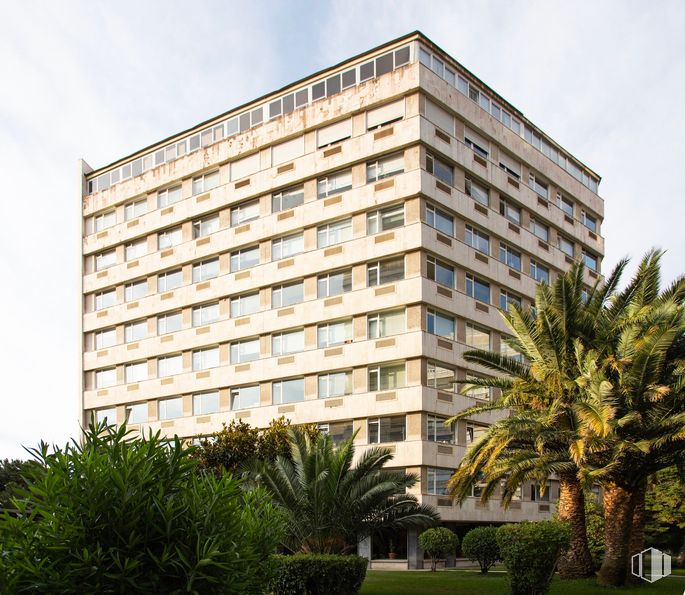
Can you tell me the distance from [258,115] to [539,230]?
61.2ft

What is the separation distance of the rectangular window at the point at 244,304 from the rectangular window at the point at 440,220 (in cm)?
1146

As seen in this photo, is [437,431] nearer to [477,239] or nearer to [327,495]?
[477,239]

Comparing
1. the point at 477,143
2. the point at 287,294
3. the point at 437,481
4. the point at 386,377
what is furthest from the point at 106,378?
the point at 477,143

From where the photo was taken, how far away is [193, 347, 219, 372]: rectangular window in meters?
47.0

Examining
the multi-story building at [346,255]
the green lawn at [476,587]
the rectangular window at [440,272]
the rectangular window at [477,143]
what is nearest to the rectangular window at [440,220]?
the multi-story building at [346,255]

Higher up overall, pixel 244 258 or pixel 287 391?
pixel 244 258

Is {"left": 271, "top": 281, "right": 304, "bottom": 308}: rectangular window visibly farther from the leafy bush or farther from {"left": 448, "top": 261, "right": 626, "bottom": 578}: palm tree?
the leafy bush

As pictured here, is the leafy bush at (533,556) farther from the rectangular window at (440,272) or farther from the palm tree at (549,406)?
the rectangular window at (440,272)

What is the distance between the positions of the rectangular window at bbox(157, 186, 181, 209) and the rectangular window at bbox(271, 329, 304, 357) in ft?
42.4

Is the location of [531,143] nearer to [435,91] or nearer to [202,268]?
[435,91]

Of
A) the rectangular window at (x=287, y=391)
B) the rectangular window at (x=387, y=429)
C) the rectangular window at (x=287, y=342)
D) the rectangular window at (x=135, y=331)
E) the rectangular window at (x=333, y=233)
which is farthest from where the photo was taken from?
the rectangular window at (x=135, y=331)

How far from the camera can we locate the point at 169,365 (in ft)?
163

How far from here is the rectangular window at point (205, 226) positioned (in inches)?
1897

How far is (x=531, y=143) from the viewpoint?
159 ft
